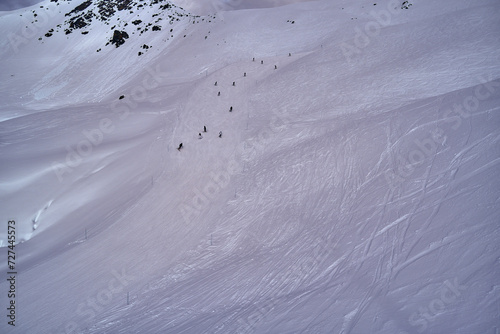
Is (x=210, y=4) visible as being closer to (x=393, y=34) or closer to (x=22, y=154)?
(x=393, y=34)

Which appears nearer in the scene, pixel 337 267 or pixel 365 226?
pixel 337 267

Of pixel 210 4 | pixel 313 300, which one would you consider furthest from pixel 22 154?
pixel 210 4

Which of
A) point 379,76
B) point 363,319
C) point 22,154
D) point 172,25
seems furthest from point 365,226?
point 172,25

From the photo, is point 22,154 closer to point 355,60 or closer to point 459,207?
point 459,207

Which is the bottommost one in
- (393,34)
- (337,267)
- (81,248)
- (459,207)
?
(81,248)

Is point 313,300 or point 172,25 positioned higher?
point 172,25

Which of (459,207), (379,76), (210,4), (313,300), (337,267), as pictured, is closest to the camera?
(313,300)

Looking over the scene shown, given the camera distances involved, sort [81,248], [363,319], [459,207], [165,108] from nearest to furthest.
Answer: [363,319]
[459,207]
[81,248]
[165,108]
